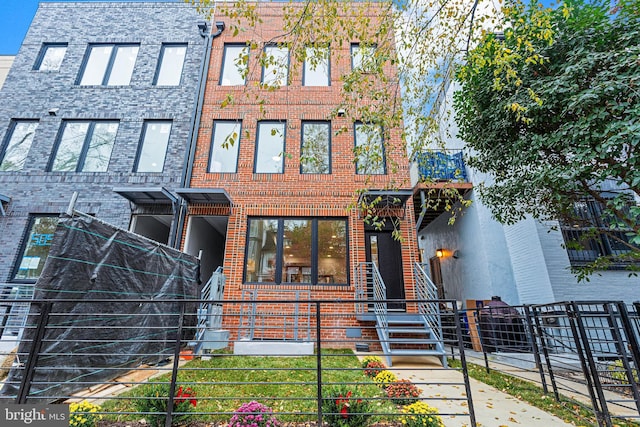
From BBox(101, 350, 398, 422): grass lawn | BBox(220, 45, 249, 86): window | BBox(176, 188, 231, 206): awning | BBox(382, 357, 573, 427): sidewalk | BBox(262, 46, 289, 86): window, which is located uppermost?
BBox(220, 45, 249, 86): window

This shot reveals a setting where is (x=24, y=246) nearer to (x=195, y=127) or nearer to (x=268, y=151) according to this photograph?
(x=195, y=127)

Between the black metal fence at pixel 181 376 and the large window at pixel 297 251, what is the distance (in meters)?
1.73

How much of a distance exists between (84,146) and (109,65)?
2877mm

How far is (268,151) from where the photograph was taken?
822cm

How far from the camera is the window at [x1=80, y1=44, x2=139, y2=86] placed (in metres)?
8.75

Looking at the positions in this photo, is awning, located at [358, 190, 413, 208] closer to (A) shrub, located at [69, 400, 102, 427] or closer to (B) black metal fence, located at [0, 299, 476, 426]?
(B) black metal fence, located at [0, 299, 476, 426]

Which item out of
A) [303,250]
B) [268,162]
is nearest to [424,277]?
[303,250]

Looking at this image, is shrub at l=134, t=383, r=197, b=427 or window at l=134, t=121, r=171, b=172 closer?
shrub at l=134, t=383, r=197, b=427

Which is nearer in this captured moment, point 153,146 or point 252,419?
point 252,419

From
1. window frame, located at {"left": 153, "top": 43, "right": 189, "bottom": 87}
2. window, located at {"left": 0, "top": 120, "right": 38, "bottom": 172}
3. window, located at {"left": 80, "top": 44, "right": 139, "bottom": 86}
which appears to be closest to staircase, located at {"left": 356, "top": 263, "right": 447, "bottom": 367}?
window frame, located at {"left": 153, "top": 43, "right": 189, "bottom": 87}

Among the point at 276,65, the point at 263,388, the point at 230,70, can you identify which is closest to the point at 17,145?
the point at 230,70

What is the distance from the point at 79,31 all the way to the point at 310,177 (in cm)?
901

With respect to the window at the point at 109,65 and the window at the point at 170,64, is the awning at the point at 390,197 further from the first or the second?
the window at the point at 109,65

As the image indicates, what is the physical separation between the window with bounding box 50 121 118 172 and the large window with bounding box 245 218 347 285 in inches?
182
